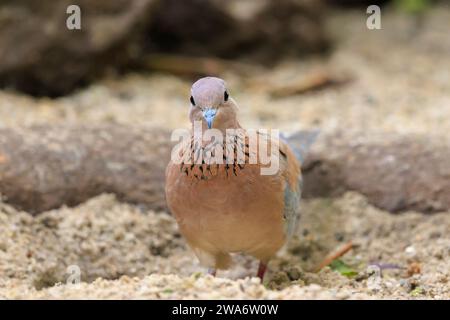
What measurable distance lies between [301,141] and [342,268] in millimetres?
982

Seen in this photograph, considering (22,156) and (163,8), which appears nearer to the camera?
(22,156)

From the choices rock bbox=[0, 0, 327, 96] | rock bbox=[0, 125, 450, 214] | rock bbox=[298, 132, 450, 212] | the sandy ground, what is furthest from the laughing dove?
rock bbox=[0, 0, 327, 96]

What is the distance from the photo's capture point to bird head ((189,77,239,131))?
Answer: 3916 mm

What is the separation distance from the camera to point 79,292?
330cm

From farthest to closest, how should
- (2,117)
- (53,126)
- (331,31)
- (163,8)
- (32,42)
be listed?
1. (331,31)
2. (163,8)
3. (32,42)
4. (2,117)
5. (53,126)

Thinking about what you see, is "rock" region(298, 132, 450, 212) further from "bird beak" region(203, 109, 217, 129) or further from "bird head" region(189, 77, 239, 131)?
"bird beak" region(203, 109, 217, 129)

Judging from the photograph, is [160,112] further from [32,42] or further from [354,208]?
[354,208]

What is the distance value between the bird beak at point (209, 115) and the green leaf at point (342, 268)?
4.46 ft

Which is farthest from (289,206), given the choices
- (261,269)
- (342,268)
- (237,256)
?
(237,256)

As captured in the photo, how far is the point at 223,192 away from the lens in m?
3.94

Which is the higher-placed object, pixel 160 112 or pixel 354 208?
pixel 160 112

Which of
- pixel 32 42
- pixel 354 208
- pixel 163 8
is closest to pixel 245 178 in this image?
pixel 354 208

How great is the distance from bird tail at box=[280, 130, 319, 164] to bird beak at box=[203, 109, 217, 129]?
142 centimetres

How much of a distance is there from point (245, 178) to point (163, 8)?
196 inches
